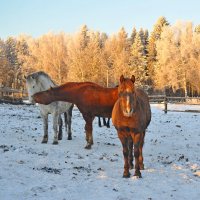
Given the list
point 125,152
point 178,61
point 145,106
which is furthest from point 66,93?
point 178,61

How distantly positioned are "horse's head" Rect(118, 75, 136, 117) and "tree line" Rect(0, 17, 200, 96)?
4447cm

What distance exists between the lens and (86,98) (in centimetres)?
1021

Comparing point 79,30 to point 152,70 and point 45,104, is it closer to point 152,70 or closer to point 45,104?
point 152,70

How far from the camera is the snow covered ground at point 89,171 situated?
5.70 meters

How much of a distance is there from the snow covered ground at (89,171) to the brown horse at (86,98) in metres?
1.07

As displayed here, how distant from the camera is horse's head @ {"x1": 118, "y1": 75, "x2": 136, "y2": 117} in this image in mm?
6426

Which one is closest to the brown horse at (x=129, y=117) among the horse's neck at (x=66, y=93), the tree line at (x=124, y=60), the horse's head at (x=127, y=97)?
the horse's head at (x=127, y=97)

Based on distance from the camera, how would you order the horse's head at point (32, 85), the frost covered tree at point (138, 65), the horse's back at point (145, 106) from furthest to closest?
the frost covered tree at point (138, 65), the horse's head at point (32, 85), the horse's back at point (145, 106)

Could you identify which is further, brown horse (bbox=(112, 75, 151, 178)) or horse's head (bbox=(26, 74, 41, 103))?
horse's head (bbox=(26, 74, 41, 103))

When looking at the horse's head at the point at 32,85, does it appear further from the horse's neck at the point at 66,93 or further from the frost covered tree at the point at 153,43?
the frost covered tree at the point at 153,43

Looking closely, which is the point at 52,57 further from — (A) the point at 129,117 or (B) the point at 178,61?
(A) the point at 129,117

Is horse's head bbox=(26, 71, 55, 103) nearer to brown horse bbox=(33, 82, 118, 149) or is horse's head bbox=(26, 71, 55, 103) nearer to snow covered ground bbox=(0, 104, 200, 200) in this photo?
brown horse bbox=(33, 82, 118, 149)

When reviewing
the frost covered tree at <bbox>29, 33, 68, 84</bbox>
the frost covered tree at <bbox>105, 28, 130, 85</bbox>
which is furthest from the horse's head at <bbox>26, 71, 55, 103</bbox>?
the frost covered tree at <bbox>29, 33, 68, 84</bbox>

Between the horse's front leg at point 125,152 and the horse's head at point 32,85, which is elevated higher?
the horse's head at point 32,85
